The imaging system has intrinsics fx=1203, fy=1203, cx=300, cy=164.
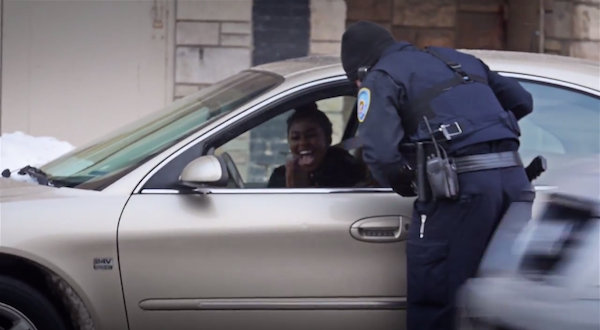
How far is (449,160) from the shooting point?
4.72 meters

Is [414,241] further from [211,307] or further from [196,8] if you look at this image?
[196,8]

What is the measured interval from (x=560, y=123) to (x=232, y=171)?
1444 millimetres

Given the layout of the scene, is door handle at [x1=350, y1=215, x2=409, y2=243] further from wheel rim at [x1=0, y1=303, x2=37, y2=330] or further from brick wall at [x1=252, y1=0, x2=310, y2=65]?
brick wall at [x1=252, y1=0, x2=310, y2=65]

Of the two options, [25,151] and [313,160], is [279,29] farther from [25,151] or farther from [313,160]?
[313,160]

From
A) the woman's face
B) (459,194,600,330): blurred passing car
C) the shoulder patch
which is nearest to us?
(459,194,600,330): blurred passing car

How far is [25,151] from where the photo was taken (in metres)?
8.04

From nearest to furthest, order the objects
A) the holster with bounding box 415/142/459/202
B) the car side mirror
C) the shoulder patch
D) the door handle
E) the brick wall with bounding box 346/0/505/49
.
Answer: the holster with bounding box 415/142/459/202
the shoulder patch
the car side mirror
the door handle
the brick wall with bounding box 346/0/505/49

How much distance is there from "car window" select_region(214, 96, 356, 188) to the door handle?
1.68 feet

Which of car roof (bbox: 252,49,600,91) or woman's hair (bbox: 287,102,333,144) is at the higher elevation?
car roof (bbox: 252,49,600,91)

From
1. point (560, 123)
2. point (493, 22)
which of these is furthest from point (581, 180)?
point (493, 22)

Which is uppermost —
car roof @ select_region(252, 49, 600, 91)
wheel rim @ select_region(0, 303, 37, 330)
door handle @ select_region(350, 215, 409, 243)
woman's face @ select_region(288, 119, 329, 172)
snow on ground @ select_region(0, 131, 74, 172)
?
car roof @ select_region(252, 49, 600, 91)

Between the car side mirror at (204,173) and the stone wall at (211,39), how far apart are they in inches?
228

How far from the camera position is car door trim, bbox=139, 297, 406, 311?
16.4 feet

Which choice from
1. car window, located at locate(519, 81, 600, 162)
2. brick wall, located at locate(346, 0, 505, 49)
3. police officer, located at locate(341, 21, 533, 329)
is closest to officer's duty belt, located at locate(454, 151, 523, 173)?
police officer, located at locate(341, 21, 533, 329)
